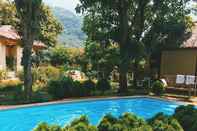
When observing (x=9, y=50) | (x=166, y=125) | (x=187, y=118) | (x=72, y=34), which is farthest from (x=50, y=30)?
(x=72, y=34)

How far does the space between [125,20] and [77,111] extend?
321 inches

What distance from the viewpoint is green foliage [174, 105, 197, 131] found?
7.74 meters

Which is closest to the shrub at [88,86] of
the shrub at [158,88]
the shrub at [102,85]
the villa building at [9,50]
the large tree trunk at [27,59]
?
the shrub at [102,85]

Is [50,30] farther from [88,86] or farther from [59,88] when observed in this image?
[59,88]

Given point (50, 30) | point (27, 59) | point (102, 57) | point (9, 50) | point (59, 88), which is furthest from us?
point (50, 30)

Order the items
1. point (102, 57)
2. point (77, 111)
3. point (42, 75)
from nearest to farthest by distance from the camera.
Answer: point (77, 111) → point (42, 75) → point (102, 57)

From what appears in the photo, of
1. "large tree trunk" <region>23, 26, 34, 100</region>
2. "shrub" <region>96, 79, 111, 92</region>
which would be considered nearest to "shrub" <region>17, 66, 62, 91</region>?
"shrub" <region>96, 79, 111, 92</region>

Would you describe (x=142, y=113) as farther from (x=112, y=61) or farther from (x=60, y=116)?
(x=112, y=61)

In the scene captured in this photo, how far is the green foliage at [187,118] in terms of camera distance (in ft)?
25.4

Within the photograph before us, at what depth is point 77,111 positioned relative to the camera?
16734mm

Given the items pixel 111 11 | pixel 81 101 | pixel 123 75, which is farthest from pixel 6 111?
pixel 111 11

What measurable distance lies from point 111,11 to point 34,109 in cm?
1003

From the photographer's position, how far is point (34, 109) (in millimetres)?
15930

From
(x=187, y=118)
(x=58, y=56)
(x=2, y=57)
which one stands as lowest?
(x=187, y=118)
